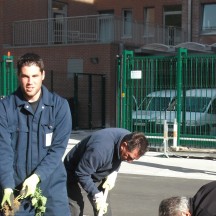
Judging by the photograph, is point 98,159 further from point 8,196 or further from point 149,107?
point 149,107

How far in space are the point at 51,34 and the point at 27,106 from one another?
23.0 meters

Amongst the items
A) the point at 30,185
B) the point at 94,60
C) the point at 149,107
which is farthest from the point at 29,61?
the point at 94,60

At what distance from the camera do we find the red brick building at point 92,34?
24.6 m

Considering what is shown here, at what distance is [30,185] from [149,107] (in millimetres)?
12775

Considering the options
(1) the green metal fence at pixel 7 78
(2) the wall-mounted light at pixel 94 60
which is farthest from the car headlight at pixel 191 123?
(2) the wall-mounted light at pixel 94 60

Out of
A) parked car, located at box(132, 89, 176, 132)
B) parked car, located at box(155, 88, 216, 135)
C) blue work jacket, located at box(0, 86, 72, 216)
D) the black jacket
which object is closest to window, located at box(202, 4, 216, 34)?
parked car, located at box(132, 89, 176, 132)

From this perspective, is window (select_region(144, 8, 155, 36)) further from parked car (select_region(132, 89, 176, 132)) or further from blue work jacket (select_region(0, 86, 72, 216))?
blue work jacket (select_region(0, 86, 72, 216))

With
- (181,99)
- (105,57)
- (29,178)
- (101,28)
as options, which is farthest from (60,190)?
(101,28)

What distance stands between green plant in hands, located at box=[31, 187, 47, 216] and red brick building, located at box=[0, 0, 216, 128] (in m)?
19.2

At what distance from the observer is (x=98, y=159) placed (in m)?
4.81

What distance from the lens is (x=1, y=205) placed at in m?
4.29

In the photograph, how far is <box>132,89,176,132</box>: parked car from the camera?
1648 cm

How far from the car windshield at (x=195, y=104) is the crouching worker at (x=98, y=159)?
36.4 ft

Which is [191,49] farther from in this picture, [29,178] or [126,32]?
[29,178]
